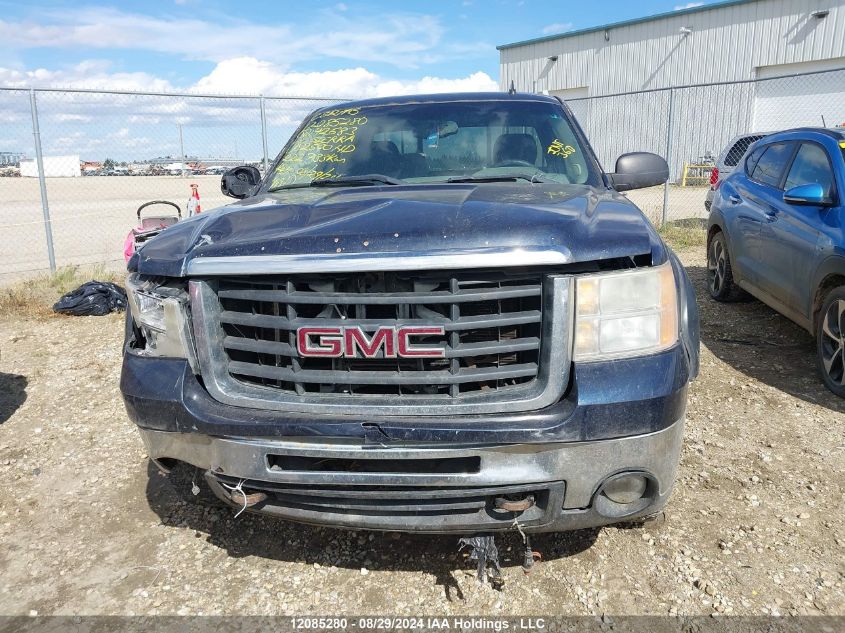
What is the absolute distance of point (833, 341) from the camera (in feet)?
14.7

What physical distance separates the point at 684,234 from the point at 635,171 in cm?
844

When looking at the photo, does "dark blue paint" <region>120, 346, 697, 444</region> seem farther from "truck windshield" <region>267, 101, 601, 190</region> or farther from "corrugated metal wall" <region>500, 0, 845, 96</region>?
"corrugated metal wall" <region>500, 0, 845, 96</region>

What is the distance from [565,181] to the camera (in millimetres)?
3338

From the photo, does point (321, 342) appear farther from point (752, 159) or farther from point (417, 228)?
point (752, 159)

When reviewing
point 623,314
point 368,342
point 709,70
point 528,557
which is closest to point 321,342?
point 368,342

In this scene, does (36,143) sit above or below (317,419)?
above

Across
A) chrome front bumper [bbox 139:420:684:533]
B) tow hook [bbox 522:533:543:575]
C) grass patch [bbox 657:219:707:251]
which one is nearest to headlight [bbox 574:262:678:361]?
chrome front bumper [bbox 139:420:684:533]

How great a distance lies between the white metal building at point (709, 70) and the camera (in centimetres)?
2288

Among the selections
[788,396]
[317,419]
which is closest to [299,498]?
[317,419]

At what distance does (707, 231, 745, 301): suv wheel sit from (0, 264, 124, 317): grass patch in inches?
272

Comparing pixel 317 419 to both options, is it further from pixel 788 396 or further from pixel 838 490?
pixel 788 396

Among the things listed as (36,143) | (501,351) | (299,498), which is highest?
(36,143)

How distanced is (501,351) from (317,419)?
647 mm

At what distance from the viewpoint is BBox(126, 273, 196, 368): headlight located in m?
2.37
